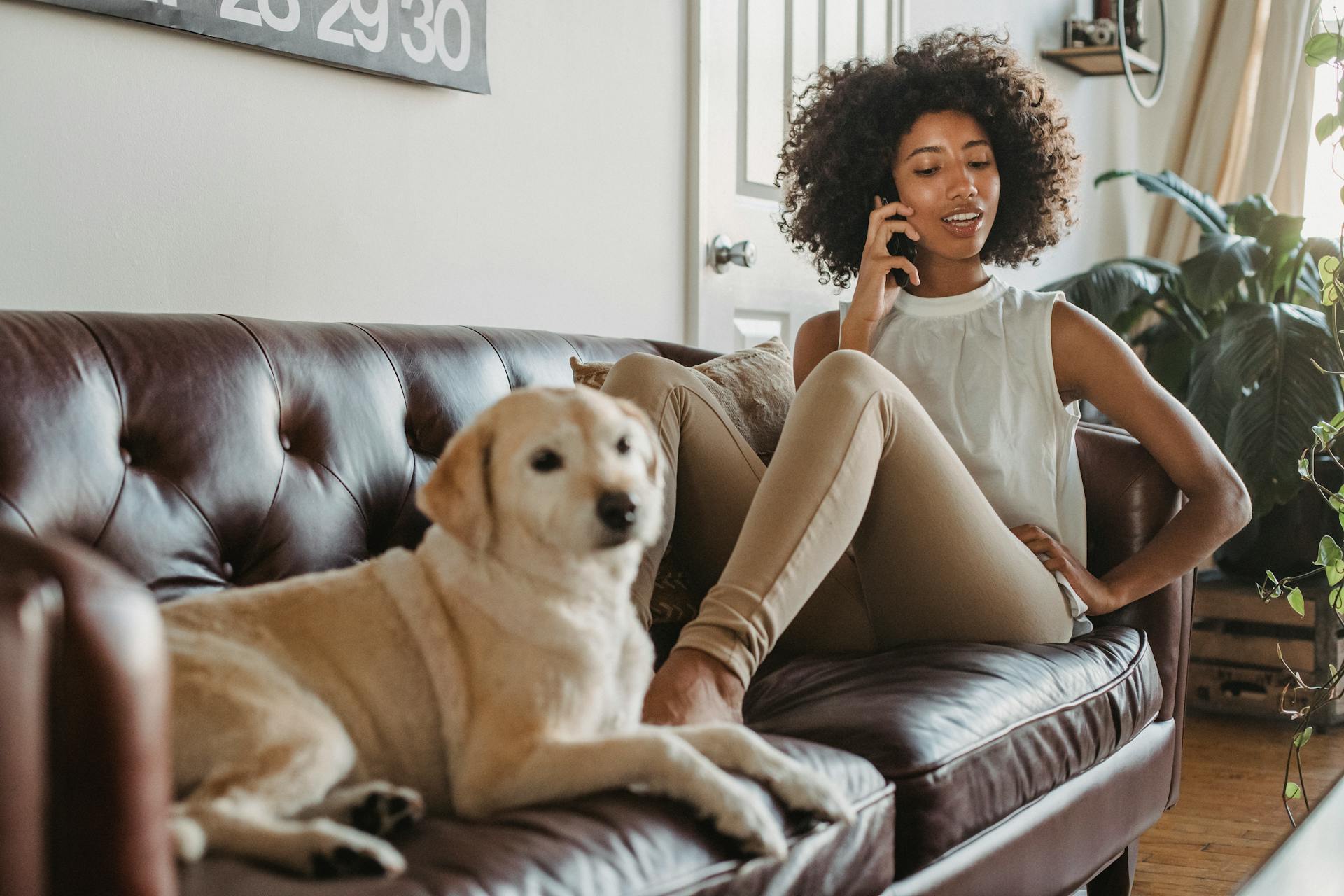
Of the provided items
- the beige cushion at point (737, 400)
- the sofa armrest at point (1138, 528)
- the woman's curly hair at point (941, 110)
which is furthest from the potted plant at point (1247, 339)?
the beige cushion at point (737, 400)

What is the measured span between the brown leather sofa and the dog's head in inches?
9.8

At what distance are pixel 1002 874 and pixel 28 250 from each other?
1.58 metres

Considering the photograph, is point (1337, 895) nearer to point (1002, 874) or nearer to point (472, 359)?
point (1002, 874)

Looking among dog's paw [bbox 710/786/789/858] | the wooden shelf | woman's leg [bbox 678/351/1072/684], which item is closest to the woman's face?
woman's leg [bbox 678/351/1072/684]

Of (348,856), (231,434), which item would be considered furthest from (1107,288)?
(348,856)

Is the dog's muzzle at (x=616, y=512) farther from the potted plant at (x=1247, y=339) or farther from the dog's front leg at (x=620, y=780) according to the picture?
the potted plant at (x=1247, y=339)

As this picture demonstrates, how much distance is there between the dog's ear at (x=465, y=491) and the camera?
1126 millimetres

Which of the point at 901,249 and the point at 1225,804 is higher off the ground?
the point at 901,249

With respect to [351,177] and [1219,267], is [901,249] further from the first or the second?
[1219,267]

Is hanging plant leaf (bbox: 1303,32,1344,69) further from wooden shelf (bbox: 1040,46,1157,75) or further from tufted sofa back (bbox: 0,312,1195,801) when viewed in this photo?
wooden shelf (bbox: 1040,46,1157,75)

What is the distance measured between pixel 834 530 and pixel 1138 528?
2.44 feet

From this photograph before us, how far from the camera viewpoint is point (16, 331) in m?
1.42

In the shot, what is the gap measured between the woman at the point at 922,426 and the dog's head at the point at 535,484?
0.31 meters

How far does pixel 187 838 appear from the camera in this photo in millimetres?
857
